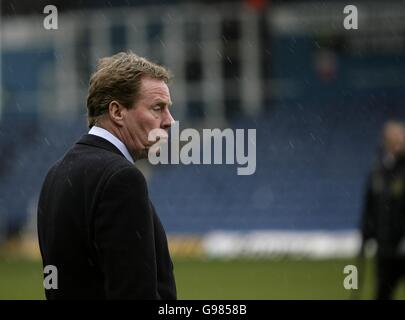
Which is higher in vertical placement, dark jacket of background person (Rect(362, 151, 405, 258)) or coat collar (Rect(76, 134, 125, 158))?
coat collar (Rect(76, 134, 125, 158))

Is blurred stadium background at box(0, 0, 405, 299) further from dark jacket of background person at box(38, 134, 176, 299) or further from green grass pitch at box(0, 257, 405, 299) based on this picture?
dark jacket of background person at box(38, 134, 176, 299)

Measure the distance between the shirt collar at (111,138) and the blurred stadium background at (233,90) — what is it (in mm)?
18416

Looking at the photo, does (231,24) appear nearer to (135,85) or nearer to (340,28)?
(340,28)

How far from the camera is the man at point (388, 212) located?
31.8ft

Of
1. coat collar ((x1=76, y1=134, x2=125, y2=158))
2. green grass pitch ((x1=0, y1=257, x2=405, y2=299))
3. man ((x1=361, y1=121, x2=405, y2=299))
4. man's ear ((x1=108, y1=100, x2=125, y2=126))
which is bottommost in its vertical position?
green grass pitch ((x1=0, y1=257, x2=405, y2=299))

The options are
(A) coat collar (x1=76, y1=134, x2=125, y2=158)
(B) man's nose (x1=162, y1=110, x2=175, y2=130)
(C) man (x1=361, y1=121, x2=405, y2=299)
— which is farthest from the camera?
(C) man (x1=361, y1=121, x2=405, y2=299)

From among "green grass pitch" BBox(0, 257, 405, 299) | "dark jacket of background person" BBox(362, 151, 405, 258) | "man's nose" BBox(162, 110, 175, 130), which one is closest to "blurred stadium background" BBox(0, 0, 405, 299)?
"green grass pitch" BBox(0, 257, 405, 299)

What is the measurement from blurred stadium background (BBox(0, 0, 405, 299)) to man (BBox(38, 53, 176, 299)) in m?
18.4

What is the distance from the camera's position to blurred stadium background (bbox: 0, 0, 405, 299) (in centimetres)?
2323

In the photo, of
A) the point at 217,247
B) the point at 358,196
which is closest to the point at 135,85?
the point at 217,247

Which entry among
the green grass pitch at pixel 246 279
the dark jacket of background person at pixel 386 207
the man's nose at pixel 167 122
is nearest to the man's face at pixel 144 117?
the man's nose at pixel 167 122
